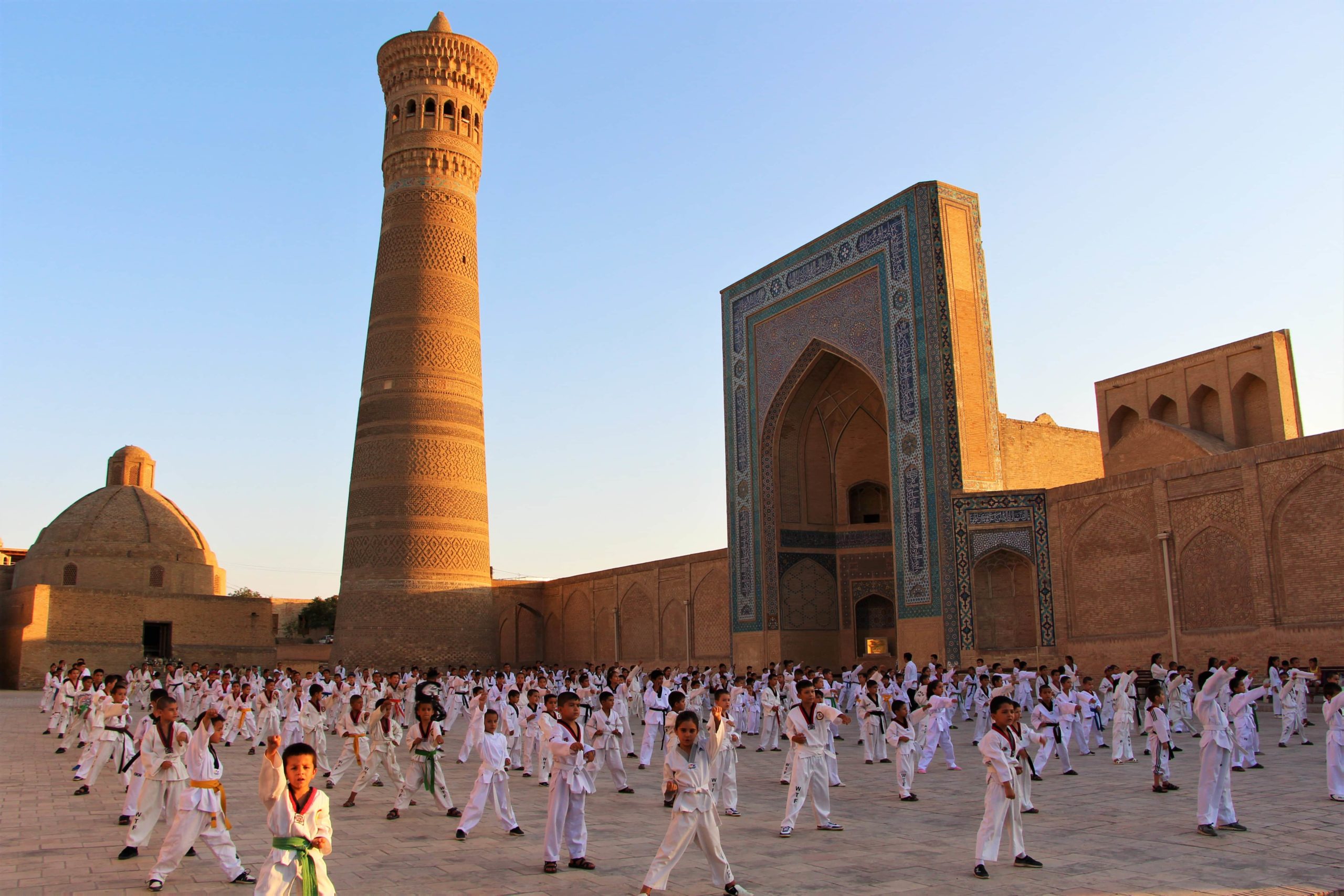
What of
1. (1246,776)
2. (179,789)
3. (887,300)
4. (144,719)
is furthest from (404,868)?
(887,300)

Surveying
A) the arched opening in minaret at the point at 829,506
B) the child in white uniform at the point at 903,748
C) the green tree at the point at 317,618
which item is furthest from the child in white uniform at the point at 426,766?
the green tree at the point at 317,618

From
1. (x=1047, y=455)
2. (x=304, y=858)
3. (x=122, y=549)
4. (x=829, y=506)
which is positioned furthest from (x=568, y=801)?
(x=122, y=549)

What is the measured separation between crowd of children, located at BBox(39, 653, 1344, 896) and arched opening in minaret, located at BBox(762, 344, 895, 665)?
3.68 metres

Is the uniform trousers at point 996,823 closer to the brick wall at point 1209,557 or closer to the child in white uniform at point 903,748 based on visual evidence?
the child in white uniform at point 903,748

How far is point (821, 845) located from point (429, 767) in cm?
260

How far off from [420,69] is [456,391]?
7109 millimetres

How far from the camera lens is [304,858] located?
3459mm

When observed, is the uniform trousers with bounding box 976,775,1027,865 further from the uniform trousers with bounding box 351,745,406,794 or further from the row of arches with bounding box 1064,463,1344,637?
the row of arches with bounding box 1064,463,1344,637

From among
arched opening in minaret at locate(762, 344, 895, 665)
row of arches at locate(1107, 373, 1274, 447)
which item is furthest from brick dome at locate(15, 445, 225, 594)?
row of arches at locate(1107, 373, 1274, 447)

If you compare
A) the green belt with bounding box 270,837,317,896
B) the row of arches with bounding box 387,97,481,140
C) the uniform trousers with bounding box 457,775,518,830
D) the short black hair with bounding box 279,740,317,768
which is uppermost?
the row of arches with bounding box 387,97,481,140

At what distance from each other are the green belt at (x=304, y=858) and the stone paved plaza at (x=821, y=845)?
138 cm

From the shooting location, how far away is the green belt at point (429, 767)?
6992mm

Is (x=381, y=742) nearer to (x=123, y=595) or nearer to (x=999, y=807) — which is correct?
(x=999, y=807)

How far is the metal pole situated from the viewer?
45.4 ft
